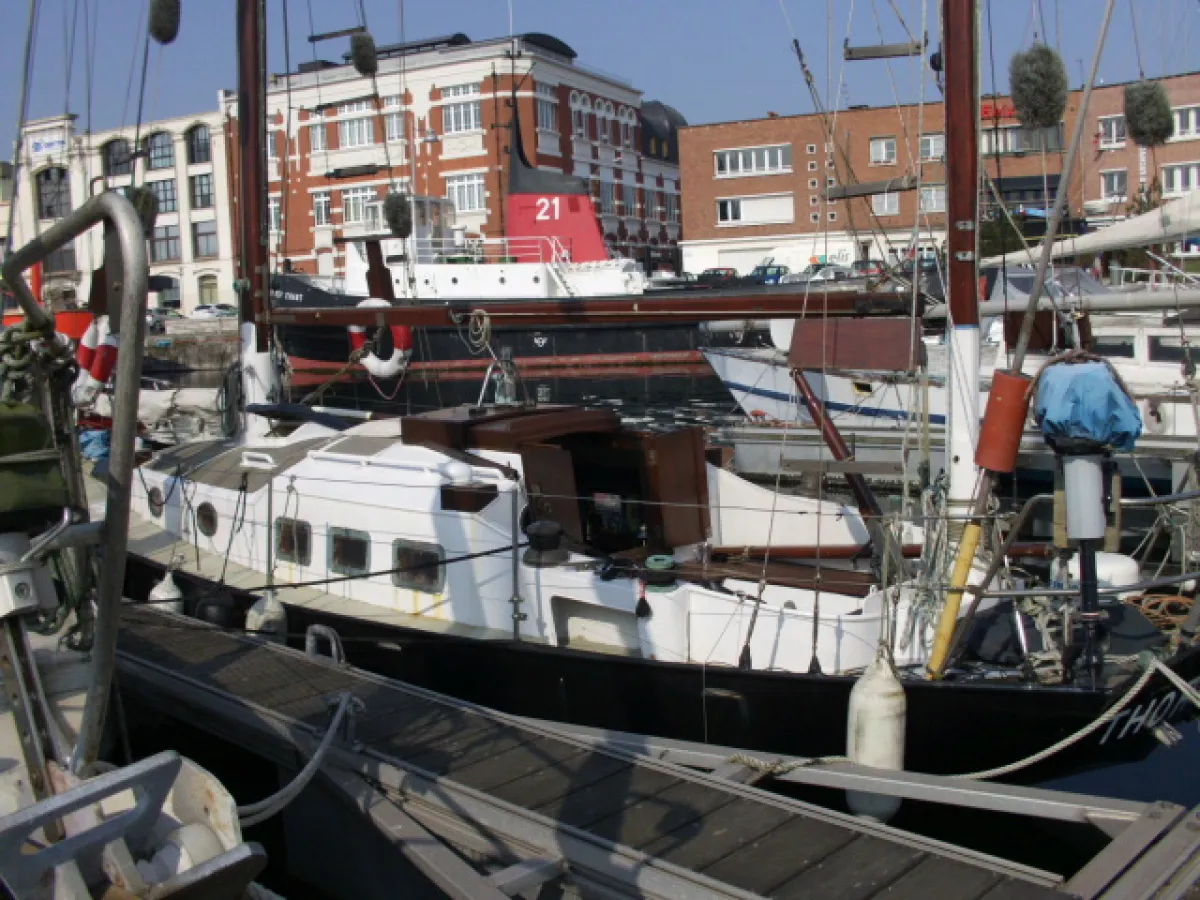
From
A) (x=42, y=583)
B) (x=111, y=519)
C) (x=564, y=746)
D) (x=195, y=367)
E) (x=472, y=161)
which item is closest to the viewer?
(x=111, y=519)

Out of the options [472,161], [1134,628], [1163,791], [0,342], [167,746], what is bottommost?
[1163,791]

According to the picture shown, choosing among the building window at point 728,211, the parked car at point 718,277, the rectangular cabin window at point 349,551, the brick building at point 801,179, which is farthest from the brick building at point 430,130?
the rectangular cabin window at point 349,551

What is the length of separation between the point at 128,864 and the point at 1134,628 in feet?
21.9

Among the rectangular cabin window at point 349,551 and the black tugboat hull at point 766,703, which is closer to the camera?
the black tugboat hull at point 766,703

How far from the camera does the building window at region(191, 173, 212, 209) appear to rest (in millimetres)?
60312

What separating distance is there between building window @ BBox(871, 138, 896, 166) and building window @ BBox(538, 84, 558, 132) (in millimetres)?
16759

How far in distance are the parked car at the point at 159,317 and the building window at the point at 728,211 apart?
81.0ft

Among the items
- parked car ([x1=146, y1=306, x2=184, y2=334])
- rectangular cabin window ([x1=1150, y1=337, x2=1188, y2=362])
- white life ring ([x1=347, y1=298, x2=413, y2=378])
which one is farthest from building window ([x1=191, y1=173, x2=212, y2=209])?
rectangular cabin window ([x1=1150, y1=337, x2=1188, y2=362])

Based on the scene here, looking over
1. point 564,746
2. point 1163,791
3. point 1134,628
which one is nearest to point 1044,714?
point 1134,628

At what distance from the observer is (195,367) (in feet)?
159

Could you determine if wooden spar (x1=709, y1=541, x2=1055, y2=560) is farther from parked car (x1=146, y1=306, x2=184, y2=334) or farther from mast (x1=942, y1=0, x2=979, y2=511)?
parked car (x1=146, y1=306, x2=184, y2=334)

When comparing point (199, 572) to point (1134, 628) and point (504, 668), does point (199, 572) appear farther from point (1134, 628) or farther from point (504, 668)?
point (1134, 628)

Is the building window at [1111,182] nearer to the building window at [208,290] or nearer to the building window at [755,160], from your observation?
the building window at [755,160]

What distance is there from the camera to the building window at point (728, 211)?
50531 mm
